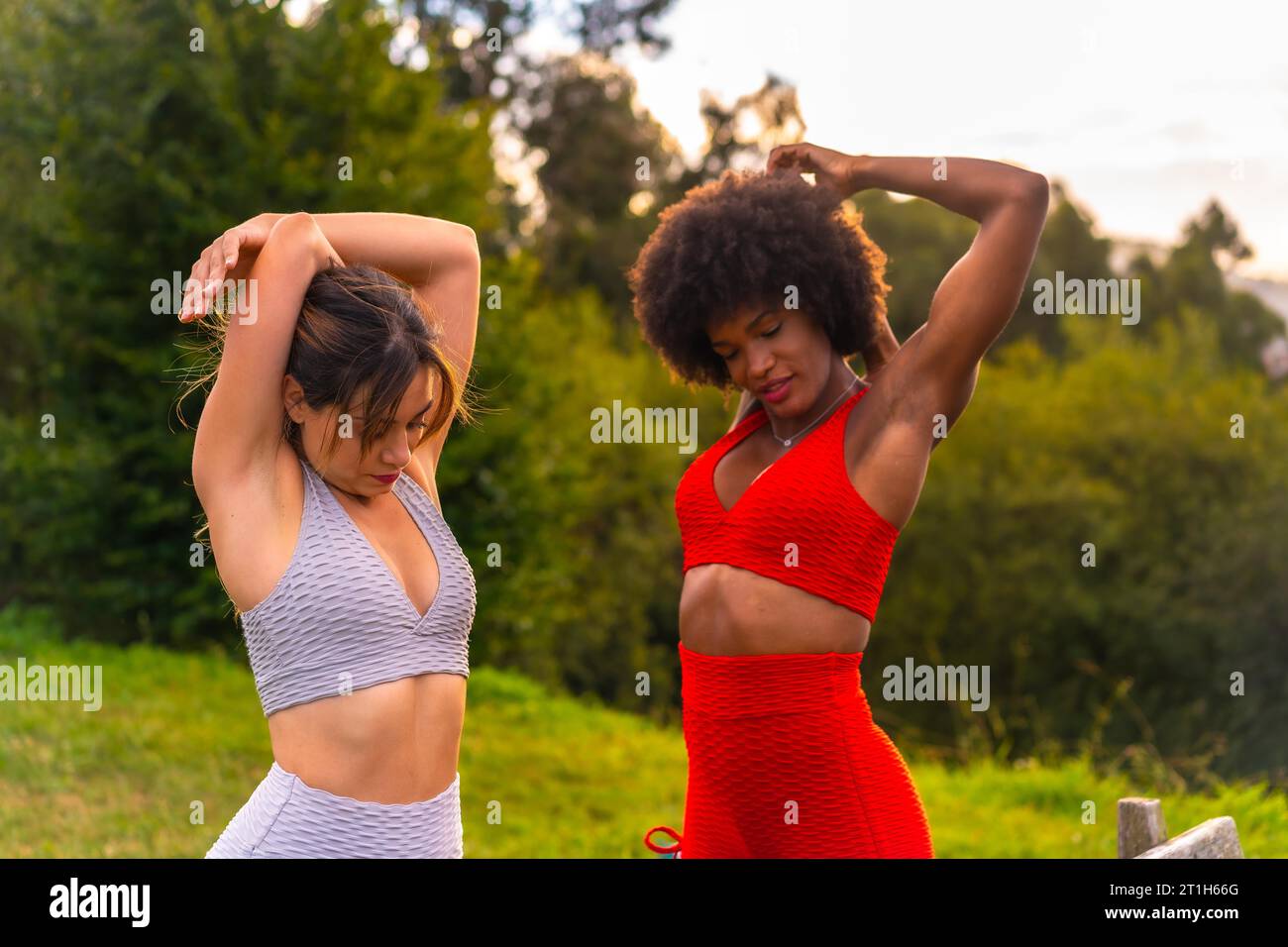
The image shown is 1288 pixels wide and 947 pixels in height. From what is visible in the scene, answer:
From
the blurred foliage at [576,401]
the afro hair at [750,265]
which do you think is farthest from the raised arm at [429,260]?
the blurred foliage at [576,401]

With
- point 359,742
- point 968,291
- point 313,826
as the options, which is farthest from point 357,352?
point 968,291

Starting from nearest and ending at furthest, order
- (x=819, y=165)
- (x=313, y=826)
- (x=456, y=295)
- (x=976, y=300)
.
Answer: (x=313, y=826), (x=976, y=300), (x=456, y=295), (x=819, y=165)

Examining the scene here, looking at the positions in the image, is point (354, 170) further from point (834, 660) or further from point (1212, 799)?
point (834, 660)

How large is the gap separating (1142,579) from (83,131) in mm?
19335

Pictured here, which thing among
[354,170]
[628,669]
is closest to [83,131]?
[354,170]

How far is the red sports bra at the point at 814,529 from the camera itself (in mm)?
2650

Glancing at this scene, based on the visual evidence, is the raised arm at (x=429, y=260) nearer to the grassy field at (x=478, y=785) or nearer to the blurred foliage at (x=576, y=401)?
the blurred foliage at (x=576, y=401)

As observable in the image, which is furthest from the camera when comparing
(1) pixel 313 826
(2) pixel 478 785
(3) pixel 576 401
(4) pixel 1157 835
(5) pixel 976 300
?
(3) pixel 576 401

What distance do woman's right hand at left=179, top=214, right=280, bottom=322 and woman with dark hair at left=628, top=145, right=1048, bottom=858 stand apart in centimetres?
104

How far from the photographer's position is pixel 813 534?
8.71ft

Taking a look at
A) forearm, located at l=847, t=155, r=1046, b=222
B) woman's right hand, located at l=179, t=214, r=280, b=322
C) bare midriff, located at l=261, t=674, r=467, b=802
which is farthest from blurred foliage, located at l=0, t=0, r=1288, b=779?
bare midriff, located at l=261, t=674, r=467, b=802

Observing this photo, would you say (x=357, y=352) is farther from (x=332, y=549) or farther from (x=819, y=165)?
(x=819, y=165)

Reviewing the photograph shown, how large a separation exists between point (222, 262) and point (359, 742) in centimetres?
86

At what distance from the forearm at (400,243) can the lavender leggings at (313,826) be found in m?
1.05
